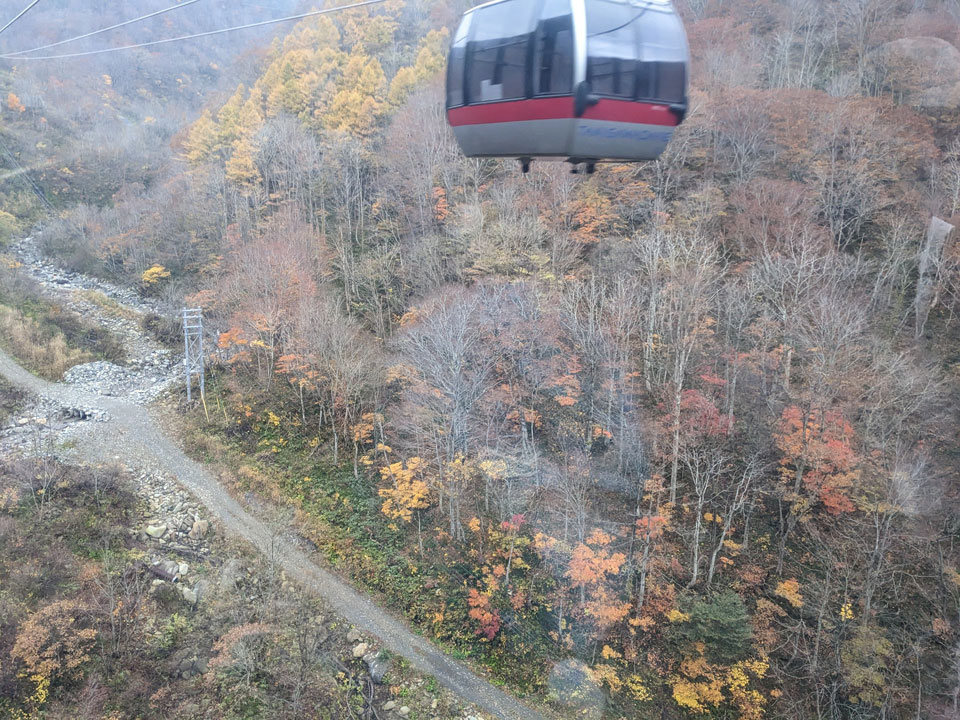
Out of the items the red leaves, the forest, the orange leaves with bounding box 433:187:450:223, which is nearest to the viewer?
the forest

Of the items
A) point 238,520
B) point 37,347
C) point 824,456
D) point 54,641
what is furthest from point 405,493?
point 37,347

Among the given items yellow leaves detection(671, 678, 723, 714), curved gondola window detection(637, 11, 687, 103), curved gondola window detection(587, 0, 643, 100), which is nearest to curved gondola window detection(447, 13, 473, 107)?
curved gondola window detection(587, 0, 643, 100)

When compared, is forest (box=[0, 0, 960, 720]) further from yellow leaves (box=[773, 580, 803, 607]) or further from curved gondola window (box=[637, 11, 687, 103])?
curved gondola window (box=[637, 11, 687, 103])

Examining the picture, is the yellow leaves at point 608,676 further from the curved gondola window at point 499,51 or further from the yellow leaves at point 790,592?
the curved gondola window at point 499,51

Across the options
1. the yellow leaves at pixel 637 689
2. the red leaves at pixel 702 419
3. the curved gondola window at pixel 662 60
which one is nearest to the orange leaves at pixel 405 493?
the yellow leaves at pixel 637 689

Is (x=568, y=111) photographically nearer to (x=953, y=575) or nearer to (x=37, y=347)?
(x=953, y=575)

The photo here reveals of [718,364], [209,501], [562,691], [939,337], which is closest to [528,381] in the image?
[718,364]
